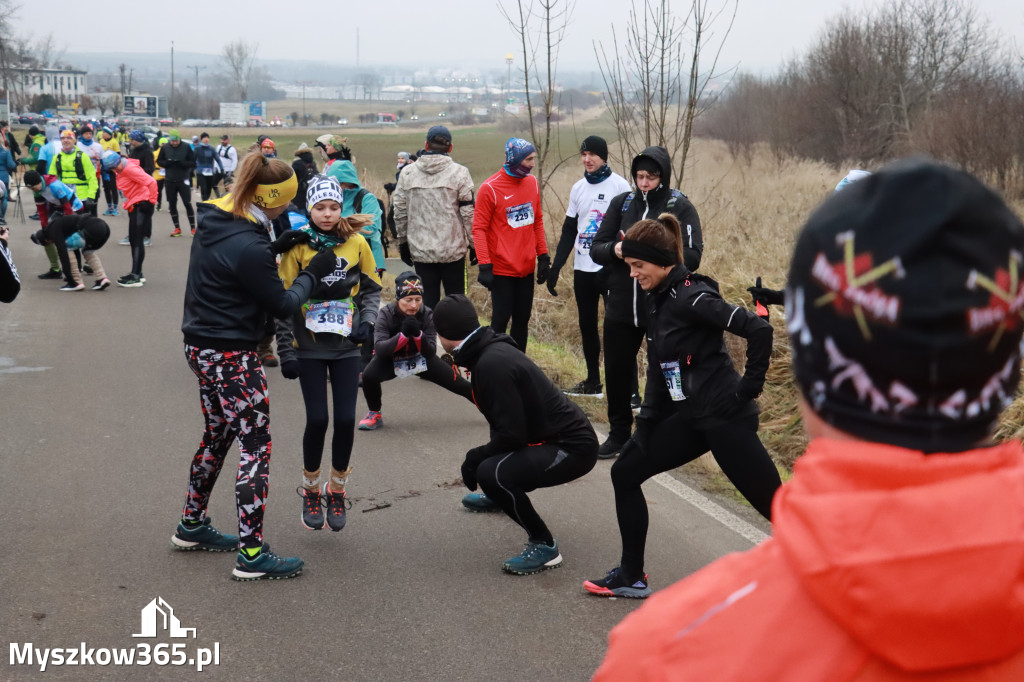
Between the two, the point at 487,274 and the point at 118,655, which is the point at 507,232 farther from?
the point at 118,655

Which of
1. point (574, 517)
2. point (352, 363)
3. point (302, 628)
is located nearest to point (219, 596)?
point (302, 628)

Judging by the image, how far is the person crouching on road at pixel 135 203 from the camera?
1391 cm

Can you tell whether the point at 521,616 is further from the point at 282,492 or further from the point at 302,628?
the point at 282,492

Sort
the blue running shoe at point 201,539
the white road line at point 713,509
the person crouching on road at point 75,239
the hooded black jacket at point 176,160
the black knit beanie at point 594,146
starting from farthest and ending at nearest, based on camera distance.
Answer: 1. the hooded black jacket at point 176,160
2. the person crouching on road at point 75,239
3. the black knit beanie at point 594,146
4. the white road line at point 713,509
5. the blue running shoe at point 201,539

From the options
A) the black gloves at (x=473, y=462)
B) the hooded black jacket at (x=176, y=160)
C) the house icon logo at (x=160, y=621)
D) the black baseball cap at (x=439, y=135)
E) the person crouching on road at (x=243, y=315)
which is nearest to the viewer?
the house icon logo at (x=160, y=621)

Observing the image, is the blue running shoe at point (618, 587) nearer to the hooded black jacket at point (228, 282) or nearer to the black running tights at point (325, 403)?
the black running tights at point (325, 403)

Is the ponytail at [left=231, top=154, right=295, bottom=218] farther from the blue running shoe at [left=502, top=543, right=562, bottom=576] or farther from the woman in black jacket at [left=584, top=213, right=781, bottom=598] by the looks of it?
the blue running shoe at [left=502, top=543, right=562, bottom=576]

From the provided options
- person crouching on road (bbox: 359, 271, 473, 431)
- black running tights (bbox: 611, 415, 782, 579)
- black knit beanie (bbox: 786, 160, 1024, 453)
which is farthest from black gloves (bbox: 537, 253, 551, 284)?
black knit beanie (bbox: 786, 160, 1024, 453)

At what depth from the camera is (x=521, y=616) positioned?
4734mm

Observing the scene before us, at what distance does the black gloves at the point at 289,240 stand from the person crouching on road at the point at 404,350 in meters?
2.12

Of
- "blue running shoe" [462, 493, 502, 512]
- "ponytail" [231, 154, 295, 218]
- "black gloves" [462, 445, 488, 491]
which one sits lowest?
"blue running shoe" [462, 493, 502, 512]

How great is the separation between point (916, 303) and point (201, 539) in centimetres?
493

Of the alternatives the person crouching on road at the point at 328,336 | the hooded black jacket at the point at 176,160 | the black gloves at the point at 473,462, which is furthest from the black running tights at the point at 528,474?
the hooded black jacket at the point at 176,160

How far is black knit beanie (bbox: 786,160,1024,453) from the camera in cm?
104
